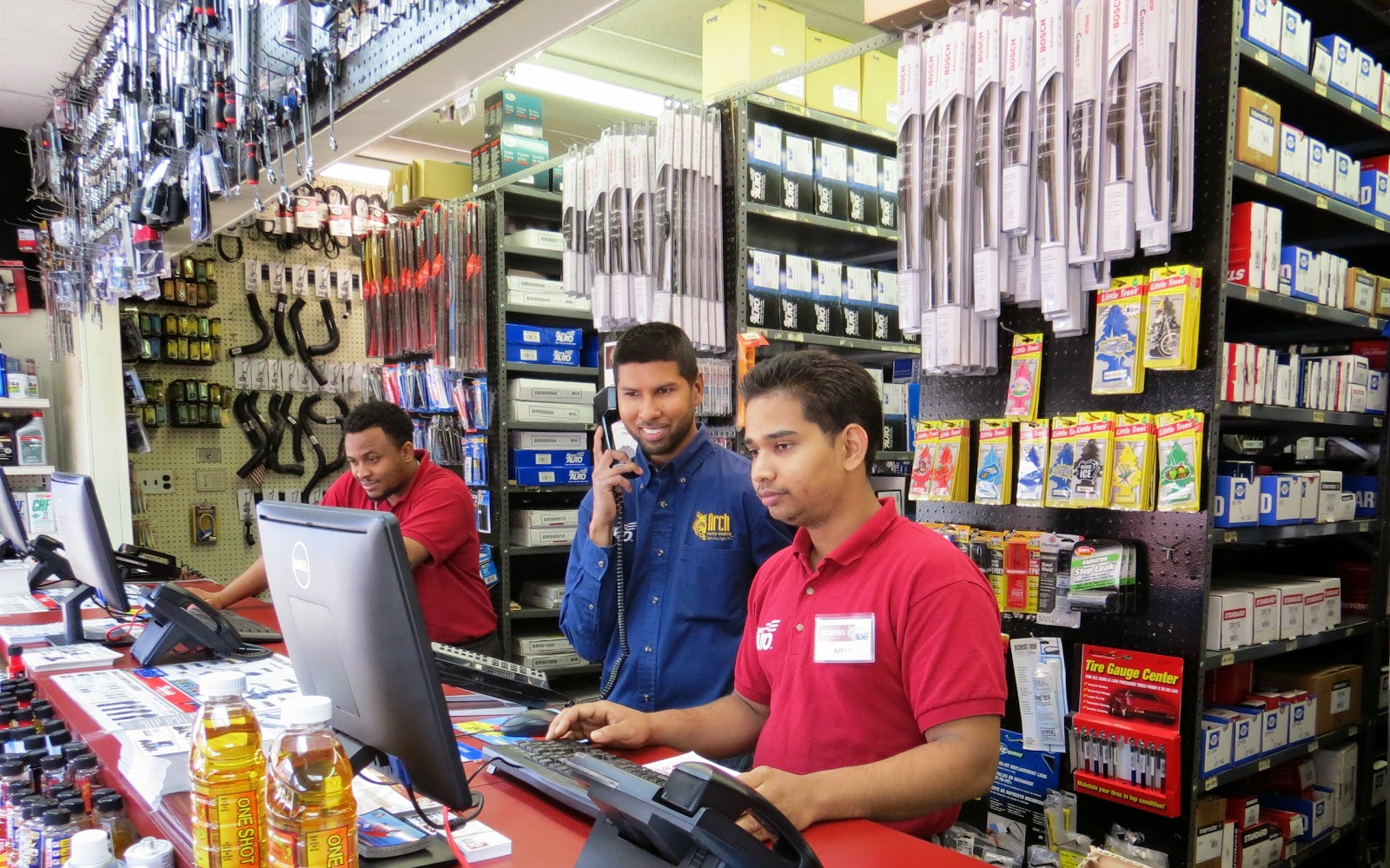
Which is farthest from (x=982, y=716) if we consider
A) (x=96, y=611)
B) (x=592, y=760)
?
(x=96, y=611)

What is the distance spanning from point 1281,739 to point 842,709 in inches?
90.5

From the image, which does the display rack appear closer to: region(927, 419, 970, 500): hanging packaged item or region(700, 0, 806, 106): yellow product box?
region(927, 419, 970, 500): hanging packaged item

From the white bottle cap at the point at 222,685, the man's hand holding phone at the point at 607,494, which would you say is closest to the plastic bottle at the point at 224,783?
the white bottle cap at the point at 222,685

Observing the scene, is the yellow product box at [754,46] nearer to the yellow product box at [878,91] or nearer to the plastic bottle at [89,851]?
the yellow product box at [878,91]

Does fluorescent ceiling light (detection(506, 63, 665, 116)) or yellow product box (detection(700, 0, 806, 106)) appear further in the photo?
fluorescent ceiling light (detection(506, 63, 665, 116))

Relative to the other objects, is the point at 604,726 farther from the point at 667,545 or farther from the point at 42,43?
the point at 42,43

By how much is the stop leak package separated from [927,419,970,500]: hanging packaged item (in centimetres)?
63

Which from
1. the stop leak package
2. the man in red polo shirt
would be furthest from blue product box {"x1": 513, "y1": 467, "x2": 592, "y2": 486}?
the stop leak package

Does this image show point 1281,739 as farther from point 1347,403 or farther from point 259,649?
point 259,649

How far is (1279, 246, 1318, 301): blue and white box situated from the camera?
2902mm

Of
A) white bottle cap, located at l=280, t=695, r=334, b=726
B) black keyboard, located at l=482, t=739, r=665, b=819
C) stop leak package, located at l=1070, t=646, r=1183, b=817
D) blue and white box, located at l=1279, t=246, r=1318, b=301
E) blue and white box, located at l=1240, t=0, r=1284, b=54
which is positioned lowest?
stop leak package, located at l=1070, t=646, r=1183, b=817

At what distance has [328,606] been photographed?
1.30 metres

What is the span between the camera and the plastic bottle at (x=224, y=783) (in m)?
1.09

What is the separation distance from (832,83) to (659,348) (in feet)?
8.40
